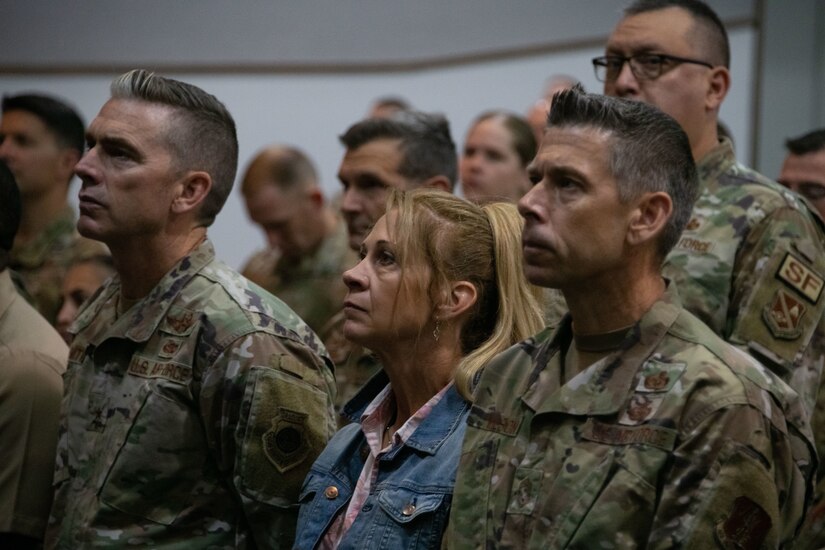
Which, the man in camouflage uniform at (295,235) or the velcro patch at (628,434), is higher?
the velcro patch at (628,434)

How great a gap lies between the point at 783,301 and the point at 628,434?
901 mm

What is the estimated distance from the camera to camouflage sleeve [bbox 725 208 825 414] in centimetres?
260

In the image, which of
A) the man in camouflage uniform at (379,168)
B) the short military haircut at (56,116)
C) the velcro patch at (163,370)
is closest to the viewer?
the velcro patch at (163,370)

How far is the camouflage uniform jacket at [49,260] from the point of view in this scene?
426 centimetres

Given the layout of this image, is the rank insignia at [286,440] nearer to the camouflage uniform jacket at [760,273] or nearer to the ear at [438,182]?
the camouflage uniform jacket at [760,273]

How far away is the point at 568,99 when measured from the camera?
210 cm

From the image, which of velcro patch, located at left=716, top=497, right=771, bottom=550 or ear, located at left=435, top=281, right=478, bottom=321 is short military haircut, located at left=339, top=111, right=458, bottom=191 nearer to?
ear, located at left=435, top=281, right=478, bottom=321

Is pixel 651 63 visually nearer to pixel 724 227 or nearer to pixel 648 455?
pixel 724 227

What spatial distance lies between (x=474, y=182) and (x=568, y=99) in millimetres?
2245

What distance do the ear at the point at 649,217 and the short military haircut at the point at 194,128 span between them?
3.62 ft

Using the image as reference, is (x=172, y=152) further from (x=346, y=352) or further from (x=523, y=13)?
(x=523, y=13)

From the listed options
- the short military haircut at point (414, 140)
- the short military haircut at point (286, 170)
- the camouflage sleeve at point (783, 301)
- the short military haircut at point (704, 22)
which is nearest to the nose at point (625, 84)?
the short military haircut at point (704, 22)

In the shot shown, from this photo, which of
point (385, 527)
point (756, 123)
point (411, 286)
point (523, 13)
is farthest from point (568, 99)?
point (523, 13)

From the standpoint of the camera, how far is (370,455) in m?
2.40
